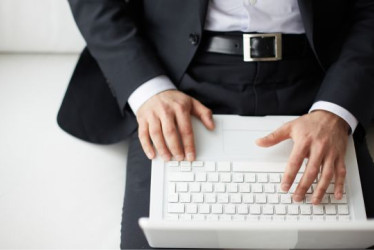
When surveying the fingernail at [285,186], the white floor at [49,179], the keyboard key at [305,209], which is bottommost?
the white floor at [49,179]

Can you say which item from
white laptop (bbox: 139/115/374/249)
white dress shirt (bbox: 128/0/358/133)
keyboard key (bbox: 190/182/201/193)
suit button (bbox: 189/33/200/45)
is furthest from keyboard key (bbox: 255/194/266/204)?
suit button (bbox: 189/33/200/45)

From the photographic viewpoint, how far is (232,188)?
0.75 m

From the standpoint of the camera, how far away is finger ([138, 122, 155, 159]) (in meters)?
0.76

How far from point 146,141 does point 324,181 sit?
319 millimetres

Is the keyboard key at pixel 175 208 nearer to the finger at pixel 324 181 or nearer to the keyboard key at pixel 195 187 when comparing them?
the keyboard key at pixel 195 187

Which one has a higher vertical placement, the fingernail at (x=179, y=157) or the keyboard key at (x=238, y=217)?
the fingernail at (x=179, y=157)

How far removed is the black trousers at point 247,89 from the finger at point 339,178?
112mm

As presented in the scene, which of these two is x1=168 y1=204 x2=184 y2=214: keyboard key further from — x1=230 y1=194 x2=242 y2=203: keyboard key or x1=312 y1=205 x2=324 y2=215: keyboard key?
x1=312 y1=205 x2=324 y2=215: keyboard key

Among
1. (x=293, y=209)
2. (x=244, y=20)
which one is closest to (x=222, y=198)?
(x=293, y=209)

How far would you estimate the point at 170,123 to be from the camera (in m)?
0.77

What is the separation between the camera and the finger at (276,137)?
0.75m

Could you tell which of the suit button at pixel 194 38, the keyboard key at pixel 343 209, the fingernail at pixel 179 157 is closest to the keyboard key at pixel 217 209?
the fingernail at pixel 179 157

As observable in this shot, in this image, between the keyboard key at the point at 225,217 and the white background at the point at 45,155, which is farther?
the white background at the point at 45,155

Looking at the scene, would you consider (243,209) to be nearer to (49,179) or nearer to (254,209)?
(254,209)
